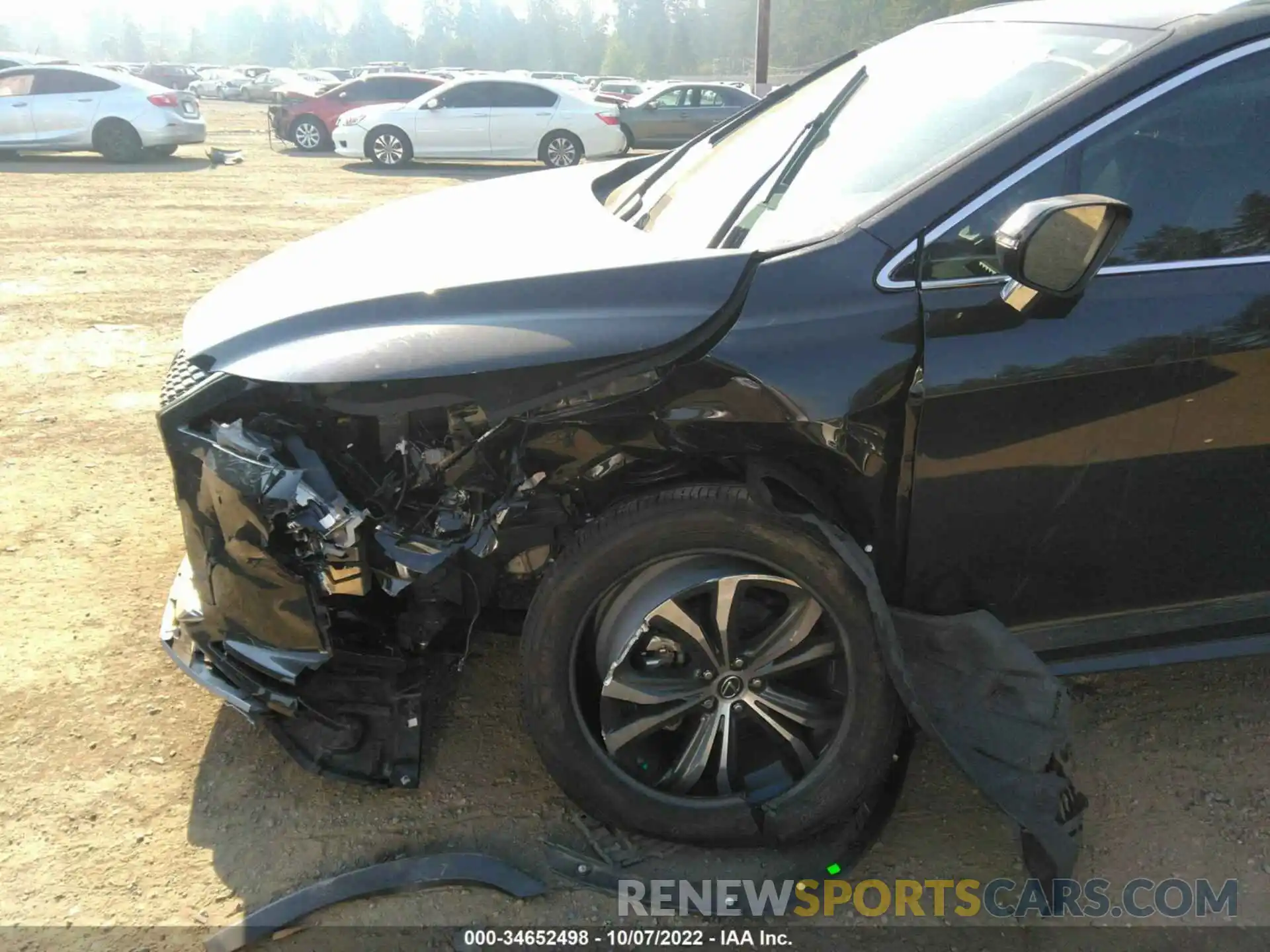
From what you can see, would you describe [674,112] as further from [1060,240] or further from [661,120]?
[1060,240]

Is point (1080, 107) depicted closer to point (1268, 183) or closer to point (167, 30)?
point (1268, 183)

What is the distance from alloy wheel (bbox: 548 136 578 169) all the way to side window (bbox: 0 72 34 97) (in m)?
8.04

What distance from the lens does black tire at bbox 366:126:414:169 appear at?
51.7ft

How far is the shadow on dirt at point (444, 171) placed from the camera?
581 inches

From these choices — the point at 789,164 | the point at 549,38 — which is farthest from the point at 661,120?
the point at 549,38

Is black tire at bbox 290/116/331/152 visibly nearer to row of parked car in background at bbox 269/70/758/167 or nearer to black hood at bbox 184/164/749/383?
row of parked car in background at bbox 269/70/758/167

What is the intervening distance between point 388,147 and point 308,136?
4.06 metres

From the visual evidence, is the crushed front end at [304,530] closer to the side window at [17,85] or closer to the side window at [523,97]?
the side window at [523,97]

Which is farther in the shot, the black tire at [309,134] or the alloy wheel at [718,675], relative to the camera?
the black tire at [309,134]

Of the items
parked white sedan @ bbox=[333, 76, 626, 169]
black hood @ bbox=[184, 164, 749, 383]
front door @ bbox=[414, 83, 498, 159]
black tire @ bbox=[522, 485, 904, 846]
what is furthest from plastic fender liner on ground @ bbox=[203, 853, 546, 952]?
front door @ bbox=[414, 83, 498, 159]

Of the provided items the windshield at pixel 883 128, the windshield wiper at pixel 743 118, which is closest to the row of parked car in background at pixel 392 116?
Answer: the windshield wiper at pixel 743 118

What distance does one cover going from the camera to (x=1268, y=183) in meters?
2.23

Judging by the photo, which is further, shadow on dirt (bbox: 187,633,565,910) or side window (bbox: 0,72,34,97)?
side window (bbox: 0,72,34,97)

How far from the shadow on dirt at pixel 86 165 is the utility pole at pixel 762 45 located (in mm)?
11334
